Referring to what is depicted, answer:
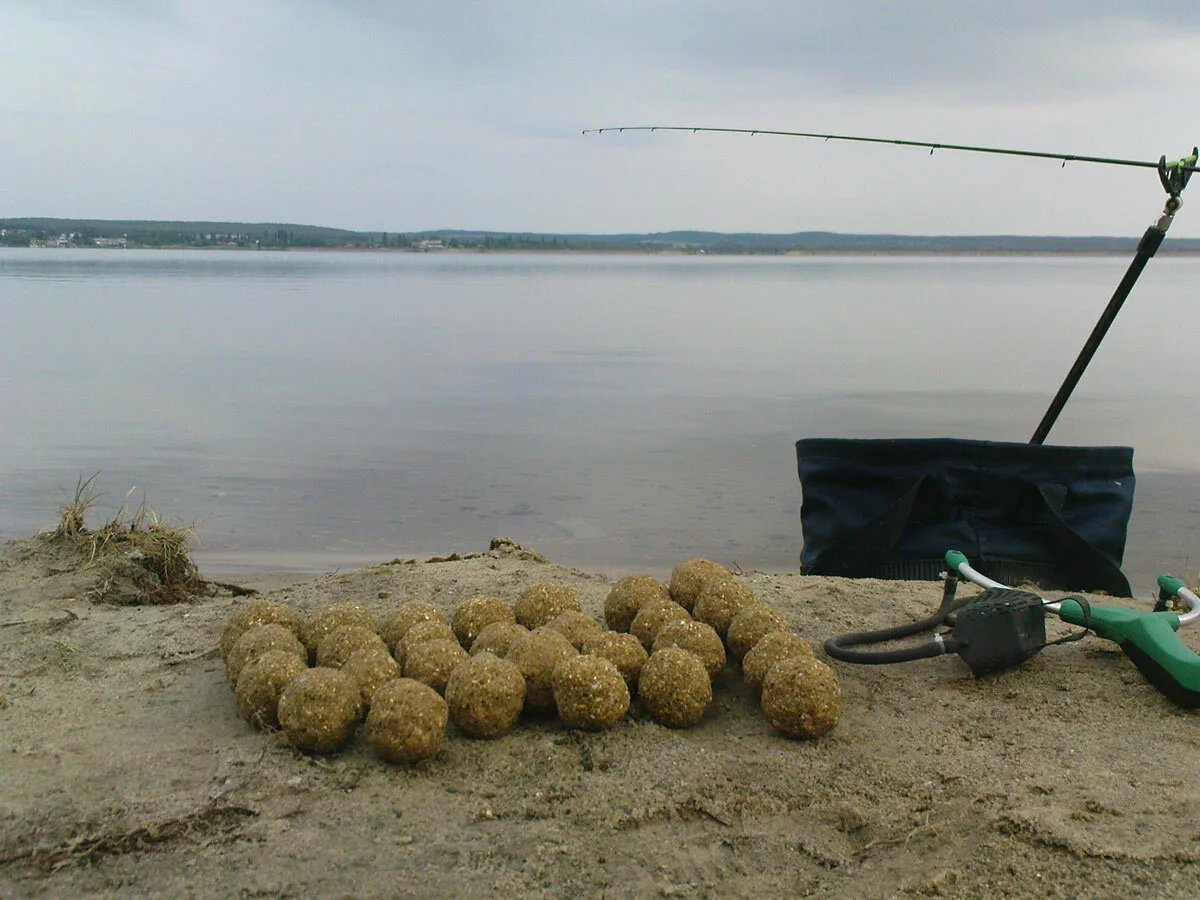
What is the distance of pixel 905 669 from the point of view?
16.0ft

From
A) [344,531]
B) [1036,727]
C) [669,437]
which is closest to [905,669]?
[1036,727]

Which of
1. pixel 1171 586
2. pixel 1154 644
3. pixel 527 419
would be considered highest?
pixel 1171 586

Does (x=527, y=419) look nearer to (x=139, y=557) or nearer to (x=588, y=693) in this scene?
(x=139, y=557)

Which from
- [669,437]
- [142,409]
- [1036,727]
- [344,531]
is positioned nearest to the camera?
[1036,727]

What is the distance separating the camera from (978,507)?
235 inches

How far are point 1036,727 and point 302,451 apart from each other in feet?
29.7

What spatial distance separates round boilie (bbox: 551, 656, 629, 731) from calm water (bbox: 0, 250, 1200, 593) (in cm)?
379

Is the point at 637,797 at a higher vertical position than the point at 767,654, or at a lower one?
lower

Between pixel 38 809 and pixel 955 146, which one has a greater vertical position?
pixel 955 146

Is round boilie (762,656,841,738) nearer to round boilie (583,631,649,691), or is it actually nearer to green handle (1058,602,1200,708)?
round boilie (583,631,649,691)

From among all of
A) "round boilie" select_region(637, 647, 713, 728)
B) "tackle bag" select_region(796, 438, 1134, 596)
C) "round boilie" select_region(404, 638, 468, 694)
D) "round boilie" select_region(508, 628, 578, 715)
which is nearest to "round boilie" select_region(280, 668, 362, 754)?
"round boilie" select_region(404, 638, 468, 694)

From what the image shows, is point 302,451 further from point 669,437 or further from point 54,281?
point 54,281

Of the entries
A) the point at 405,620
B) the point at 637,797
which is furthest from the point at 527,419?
the point at 637,797

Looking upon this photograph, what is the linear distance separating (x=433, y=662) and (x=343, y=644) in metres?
0.47
